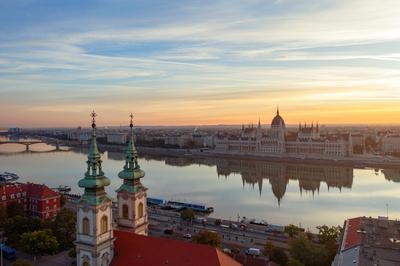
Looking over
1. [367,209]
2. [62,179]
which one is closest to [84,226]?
[367,209]

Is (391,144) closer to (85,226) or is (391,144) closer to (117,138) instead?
(117,138)

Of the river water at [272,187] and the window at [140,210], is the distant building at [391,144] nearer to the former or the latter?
the river water at [272,187]

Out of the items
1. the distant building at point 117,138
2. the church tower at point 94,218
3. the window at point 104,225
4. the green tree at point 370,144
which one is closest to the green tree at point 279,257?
the church tower at point 94,218

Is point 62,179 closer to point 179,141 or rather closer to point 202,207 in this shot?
point 202,207

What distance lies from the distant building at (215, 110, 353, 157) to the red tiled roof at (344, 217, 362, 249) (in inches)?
1896

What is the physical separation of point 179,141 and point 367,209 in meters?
71.0

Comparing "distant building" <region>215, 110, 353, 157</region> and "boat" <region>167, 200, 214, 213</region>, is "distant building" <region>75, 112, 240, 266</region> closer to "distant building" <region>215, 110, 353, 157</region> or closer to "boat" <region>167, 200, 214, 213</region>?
"boat" <region>167, 200, 214, 213</region>

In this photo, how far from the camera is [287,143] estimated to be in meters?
74.5

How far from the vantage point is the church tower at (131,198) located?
1370 cm

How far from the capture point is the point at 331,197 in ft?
115

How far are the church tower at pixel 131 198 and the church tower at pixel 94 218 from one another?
138 centimetres

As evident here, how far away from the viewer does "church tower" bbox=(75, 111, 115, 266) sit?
39.0 feet

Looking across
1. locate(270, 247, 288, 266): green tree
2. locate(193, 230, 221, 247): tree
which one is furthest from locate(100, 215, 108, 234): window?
locate(270, 247, 288, 266): green tree

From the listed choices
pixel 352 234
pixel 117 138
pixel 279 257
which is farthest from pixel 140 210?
pixel 117 138
